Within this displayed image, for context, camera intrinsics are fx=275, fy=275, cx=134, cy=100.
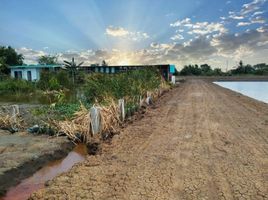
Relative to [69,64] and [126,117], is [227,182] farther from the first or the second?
[69,64]

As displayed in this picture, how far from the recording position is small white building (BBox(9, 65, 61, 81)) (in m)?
36.5

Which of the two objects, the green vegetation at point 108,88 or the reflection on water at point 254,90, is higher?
the green vegetation at point 108,88

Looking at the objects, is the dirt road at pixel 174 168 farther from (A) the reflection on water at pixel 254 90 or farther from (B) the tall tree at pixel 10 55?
(B) the tall tree at pixel 10 55

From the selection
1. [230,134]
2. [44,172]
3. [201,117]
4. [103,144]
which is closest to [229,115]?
[201,117]

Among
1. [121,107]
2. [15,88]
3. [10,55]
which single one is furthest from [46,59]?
[121,107]

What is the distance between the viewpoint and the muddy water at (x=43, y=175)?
4.56 m

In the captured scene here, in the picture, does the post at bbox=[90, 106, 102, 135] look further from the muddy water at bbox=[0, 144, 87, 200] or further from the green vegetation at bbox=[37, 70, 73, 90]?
the green vegetation at bbox=[37, 70, 73, 90]

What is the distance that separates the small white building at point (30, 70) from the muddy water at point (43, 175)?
3147 cm

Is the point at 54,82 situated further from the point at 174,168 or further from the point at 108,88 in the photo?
the point at 174,168

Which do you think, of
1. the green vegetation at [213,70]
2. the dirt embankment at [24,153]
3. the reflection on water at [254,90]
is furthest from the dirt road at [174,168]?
the green vegetation at [213,70]

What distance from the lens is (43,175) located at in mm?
5438

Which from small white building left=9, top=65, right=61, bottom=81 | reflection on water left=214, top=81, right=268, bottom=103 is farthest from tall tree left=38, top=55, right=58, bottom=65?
reflection on water left=214, top=81, right=268, bottom=103

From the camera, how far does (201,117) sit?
10023 millimetres

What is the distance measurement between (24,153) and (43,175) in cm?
105
